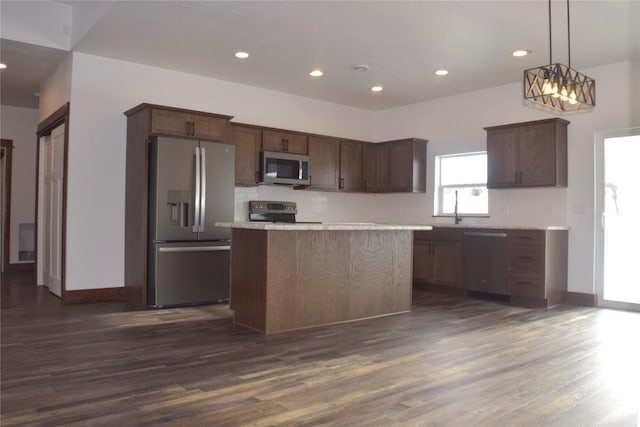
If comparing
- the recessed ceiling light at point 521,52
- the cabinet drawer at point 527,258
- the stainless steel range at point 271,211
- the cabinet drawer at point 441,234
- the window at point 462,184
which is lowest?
the cabinet drawer at point 527,258

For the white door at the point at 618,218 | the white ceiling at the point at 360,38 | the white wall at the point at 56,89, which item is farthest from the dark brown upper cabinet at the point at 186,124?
the white door at the point at 618,218

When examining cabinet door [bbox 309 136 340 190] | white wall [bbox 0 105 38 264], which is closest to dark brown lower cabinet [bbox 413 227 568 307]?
cabinet door [bbox 309 136 340 190]

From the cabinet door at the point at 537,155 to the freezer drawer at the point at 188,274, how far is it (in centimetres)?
360

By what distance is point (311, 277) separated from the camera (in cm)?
421

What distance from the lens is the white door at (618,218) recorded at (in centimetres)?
537

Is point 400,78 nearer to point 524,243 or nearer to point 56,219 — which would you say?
point 524,243

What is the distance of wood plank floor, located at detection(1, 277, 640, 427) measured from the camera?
2.37m

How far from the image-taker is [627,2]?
156 inches

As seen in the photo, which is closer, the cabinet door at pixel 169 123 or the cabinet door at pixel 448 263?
the cabinet door at pixel 169 123

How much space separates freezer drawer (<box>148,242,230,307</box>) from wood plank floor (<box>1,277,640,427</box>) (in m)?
0.39

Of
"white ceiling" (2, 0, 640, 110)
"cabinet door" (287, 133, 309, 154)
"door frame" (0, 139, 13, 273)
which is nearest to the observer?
"white ceiling" (2, 0, 640, 110)

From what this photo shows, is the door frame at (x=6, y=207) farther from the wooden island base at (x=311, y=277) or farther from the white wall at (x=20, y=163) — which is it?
the wooden island base at (x=311, y=277)

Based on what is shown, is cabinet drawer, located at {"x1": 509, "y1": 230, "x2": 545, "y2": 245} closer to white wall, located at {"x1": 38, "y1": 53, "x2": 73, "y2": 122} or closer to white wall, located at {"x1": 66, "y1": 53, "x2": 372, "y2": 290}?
white wall, located at {"x1": 66, "y1": 53, "x2": 372, "y2": 290}

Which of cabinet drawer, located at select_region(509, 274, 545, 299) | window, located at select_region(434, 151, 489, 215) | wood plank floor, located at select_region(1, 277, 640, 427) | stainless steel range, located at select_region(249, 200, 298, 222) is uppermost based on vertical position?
window, located at select_region(434, 151, 489, 215)
